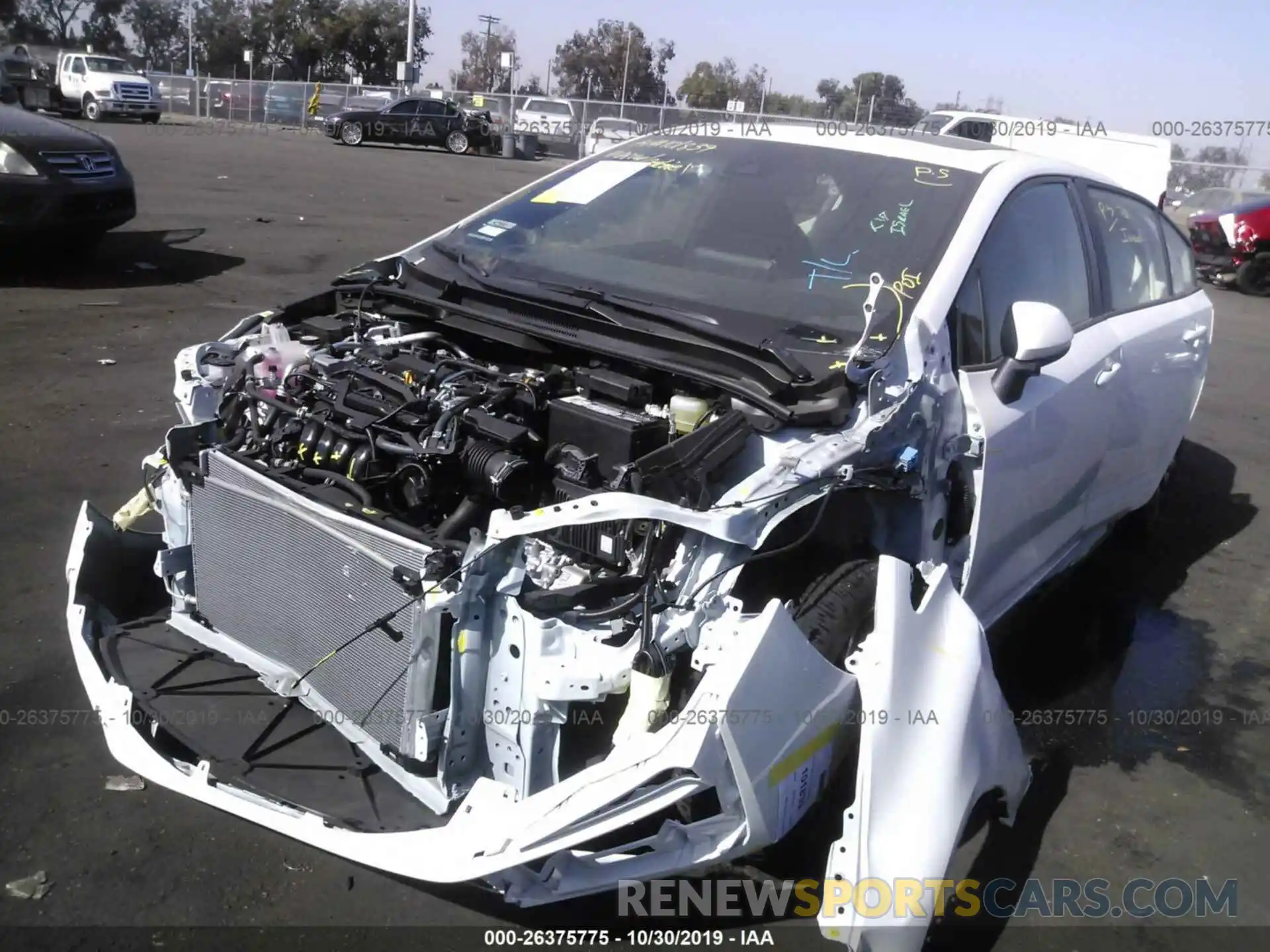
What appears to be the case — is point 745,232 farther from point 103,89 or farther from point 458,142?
point 103,89

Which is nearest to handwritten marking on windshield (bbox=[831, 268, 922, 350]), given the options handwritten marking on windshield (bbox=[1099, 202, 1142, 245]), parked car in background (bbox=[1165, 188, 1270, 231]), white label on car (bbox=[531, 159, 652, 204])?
white label on car (bbox=[531, 159, 652, 204])

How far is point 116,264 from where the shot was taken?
10.0m

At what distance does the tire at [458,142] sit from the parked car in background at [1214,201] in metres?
18.5

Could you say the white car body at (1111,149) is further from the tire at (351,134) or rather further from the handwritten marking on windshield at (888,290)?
the tire at (351,134)

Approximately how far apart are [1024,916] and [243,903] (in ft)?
6.55

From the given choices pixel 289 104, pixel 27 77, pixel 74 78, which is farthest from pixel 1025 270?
pixel 289 104

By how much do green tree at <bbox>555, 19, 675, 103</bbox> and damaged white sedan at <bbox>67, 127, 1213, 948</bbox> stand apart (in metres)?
64.9

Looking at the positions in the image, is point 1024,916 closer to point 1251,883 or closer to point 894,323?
point 1251,883

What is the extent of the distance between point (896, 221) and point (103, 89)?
102 ft

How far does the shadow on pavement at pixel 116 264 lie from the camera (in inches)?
364

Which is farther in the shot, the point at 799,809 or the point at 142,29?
the point at 142,29

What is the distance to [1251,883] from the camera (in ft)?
10.2

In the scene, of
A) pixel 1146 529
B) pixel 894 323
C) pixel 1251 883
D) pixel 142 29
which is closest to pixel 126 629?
pixel 894 323

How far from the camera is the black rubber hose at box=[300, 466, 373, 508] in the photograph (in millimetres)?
2834
